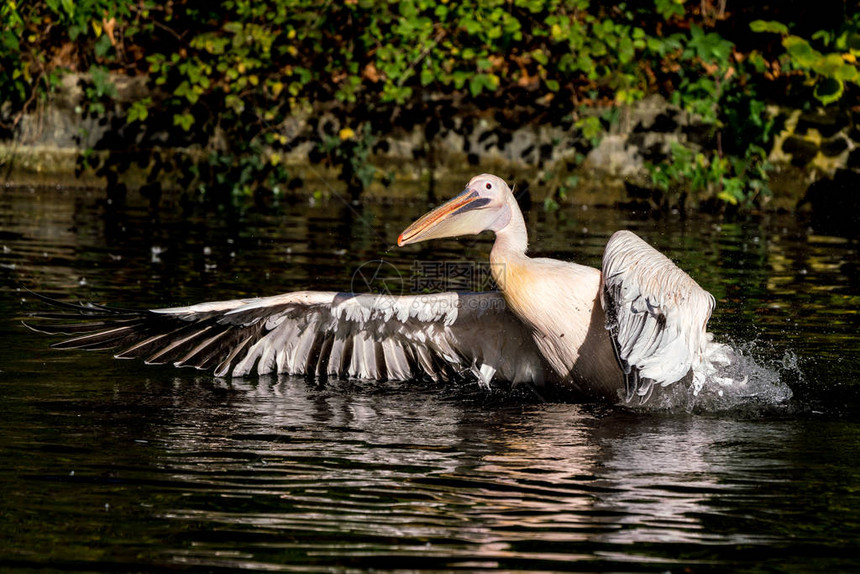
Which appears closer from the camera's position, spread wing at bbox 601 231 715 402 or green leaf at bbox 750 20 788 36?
spread wing at bbox 601 231 715 402

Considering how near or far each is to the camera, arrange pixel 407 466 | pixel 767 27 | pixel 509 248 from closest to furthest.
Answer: pixel 407 466 < pixel 509 248 < pixel 767 27

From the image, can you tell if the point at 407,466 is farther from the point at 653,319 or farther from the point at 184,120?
the point at 184,120

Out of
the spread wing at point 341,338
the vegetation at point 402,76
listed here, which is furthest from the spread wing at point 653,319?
the vegetation at point 402,76

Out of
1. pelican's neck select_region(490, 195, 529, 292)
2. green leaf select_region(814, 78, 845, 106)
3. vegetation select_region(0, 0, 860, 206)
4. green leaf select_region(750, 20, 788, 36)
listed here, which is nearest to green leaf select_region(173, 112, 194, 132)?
vegetation select_region(0, 0, 860, 206)

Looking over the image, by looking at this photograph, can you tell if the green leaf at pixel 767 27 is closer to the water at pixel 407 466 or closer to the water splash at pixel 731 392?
the water at pixel 407 466

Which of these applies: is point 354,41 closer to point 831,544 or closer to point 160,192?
point 160,192

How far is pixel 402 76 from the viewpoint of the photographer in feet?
43.6

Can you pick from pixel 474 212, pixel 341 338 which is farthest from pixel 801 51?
pixel 341 338

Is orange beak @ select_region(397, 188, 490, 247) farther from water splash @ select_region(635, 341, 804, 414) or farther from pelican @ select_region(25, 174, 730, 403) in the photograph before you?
water splash @ select_region(635, 341, 804, 414)

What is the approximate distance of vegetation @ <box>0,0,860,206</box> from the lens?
515 inches

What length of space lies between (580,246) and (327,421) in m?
4.96

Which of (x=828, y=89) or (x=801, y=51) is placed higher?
(x=801, y=51)

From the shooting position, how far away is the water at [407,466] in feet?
11.8

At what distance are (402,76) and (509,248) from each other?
25.0ft
